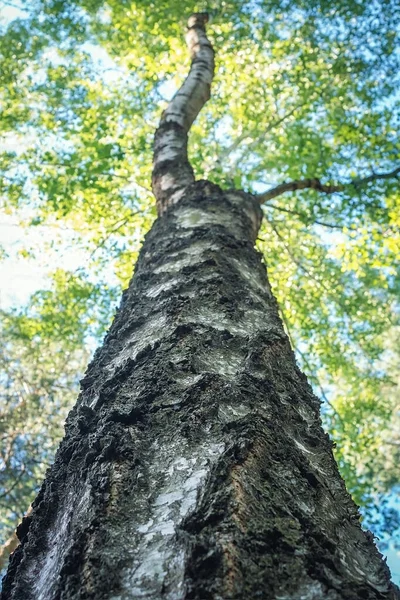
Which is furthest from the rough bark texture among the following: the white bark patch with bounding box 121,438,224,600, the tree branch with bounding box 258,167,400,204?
the tree branch with bounding box 258,167,400,204

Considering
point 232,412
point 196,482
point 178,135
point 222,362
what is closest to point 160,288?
point 222,362

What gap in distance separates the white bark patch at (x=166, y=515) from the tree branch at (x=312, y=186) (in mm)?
3762

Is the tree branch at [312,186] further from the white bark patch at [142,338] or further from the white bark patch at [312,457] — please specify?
the white bark patch at [312,457]

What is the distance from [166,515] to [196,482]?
0.11 metres

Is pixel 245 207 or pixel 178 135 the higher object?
pixel 178 135

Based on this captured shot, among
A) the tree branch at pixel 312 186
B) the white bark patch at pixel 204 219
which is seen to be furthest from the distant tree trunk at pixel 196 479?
the tree branch at pixel 312 186

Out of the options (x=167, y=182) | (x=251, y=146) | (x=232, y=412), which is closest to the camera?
(x=232, y=412)

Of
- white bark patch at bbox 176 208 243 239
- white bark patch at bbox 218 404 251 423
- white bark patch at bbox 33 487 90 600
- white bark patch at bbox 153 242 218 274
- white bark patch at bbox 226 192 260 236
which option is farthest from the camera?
white bark patch at bbox 226 192 260 236

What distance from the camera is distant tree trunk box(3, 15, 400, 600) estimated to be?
94cm

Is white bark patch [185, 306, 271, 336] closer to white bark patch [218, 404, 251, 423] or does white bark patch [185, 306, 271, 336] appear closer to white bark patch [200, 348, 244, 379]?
white bark patch [200, 348, 244, 379]

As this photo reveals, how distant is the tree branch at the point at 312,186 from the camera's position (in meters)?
5.20

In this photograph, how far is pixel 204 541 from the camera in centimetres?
96

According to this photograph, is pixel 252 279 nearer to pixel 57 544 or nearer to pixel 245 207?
pixel 245 207

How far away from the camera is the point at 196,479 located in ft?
3.85
